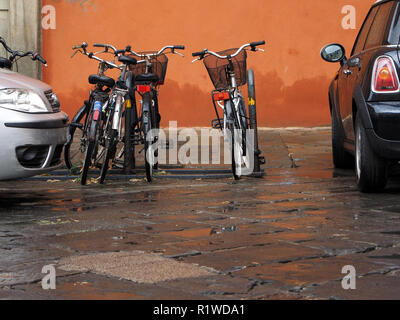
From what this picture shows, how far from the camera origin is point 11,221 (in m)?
6.20

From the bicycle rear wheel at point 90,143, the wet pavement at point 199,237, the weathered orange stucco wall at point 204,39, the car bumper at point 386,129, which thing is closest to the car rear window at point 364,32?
the wet pavement at point 199,237

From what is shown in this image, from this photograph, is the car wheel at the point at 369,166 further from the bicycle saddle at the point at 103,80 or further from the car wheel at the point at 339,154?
the bicycle saddle at the point at 103,80

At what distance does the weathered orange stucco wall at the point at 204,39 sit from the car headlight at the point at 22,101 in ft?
25.1

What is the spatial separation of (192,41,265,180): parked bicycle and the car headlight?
214 cm

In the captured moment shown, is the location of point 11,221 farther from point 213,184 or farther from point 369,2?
point 369,2

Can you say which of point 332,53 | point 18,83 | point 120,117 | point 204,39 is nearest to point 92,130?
point 120,117

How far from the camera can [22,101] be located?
6836mm

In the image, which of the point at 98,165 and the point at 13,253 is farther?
the point at 98,165

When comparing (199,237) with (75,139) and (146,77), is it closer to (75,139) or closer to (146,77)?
(146,77)

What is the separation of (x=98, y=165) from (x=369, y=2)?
7.10 m

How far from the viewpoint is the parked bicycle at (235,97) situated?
8.61 m

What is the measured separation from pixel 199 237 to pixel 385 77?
240 cm

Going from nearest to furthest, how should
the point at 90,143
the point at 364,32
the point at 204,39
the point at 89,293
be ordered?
the point at 89,293
the point at 90,143
the point at 364,32
the point at 204,39

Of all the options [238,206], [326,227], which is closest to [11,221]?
[238,206]
